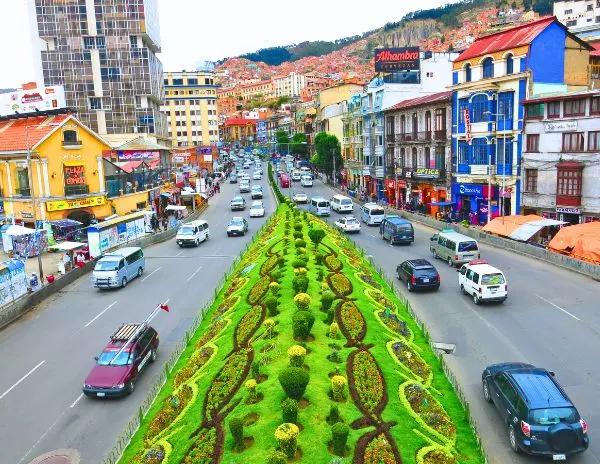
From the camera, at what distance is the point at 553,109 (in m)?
41.9

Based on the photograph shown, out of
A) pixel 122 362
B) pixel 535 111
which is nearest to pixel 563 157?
pixel 535 111

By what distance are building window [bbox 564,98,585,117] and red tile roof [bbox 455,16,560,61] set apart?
22.7ft

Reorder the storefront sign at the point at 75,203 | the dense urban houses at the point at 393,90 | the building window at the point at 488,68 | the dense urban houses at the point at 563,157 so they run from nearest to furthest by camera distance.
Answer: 1. the dense urban houses at the point at 563,157
2. the building window at the point at 488,68
3. the storefront sign at the point at 75,203
4. the dense urban houses at the point at 393,90

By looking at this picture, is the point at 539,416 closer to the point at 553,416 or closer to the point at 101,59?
the point at 553,416

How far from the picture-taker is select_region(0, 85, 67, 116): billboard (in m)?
52.5

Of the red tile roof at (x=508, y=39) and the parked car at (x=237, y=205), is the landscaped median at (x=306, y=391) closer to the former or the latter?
the red tile roof at (x=508, y=39)

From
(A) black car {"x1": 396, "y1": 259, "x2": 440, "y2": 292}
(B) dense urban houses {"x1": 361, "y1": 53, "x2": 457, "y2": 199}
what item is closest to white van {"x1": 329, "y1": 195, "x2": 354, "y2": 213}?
(B) dense urban houses {"x1": 361, "y1": 53, "x2": 457, "y2": 199}

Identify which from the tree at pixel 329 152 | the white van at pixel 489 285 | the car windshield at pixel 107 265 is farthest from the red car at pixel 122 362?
the tree at pixel 329 152

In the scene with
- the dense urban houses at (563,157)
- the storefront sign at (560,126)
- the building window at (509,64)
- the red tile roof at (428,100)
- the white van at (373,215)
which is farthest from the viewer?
the red tile roof at (428,100)

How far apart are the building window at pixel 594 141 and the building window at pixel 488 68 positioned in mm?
11886

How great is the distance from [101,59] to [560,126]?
6717cm

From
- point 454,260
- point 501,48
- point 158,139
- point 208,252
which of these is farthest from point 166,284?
point 158,139

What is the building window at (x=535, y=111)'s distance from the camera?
1689 inches

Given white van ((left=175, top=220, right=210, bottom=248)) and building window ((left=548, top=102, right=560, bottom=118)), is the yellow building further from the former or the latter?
building window ((left=548, top=102, right=560, bottom=118))
